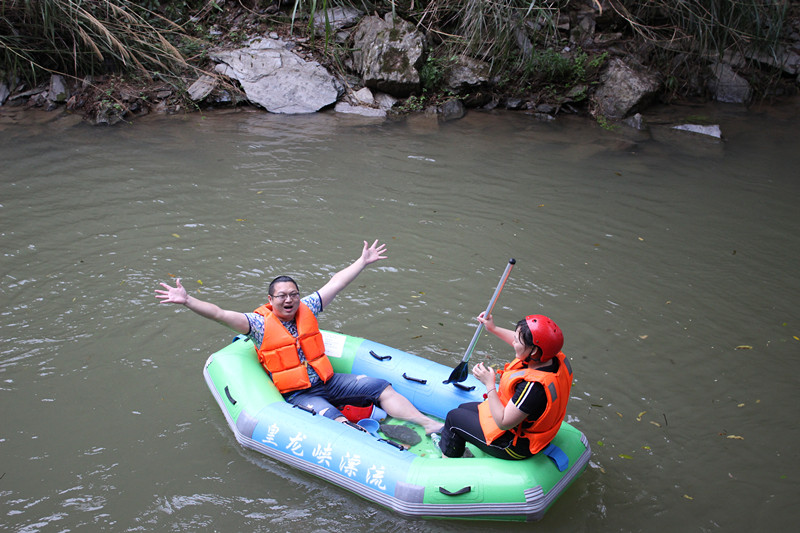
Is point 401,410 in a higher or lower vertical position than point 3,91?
lower

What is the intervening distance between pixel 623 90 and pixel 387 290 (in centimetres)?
688

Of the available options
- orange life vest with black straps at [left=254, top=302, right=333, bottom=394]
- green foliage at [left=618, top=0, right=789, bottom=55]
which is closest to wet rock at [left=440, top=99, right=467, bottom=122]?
green foliage at [left=618, top=0, right=789, bottom=55]

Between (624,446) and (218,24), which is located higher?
(218,24)

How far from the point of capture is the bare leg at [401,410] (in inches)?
144

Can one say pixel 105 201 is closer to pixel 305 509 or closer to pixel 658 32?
pixel 305 509

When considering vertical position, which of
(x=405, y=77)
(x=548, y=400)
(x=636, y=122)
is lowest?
(x=548, y=400)

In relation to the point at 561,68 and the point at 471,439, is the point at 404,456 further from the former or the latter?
the point at 561,68

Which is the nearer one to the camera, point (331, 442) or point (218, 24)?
point (331, 442)

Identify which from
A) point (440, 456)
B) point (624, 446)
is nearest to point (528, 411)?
point (440, 456)

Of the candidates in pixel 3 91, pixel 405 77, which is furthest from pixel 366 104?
pixel 3 91

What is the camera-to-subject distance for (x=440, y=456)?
136 inches

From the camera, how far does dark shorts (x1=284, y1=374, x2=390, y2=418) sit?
12.0ft

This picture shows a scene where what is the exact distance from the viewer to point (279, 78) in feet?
32.6

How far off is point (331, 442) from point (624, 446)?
171 centimetres
